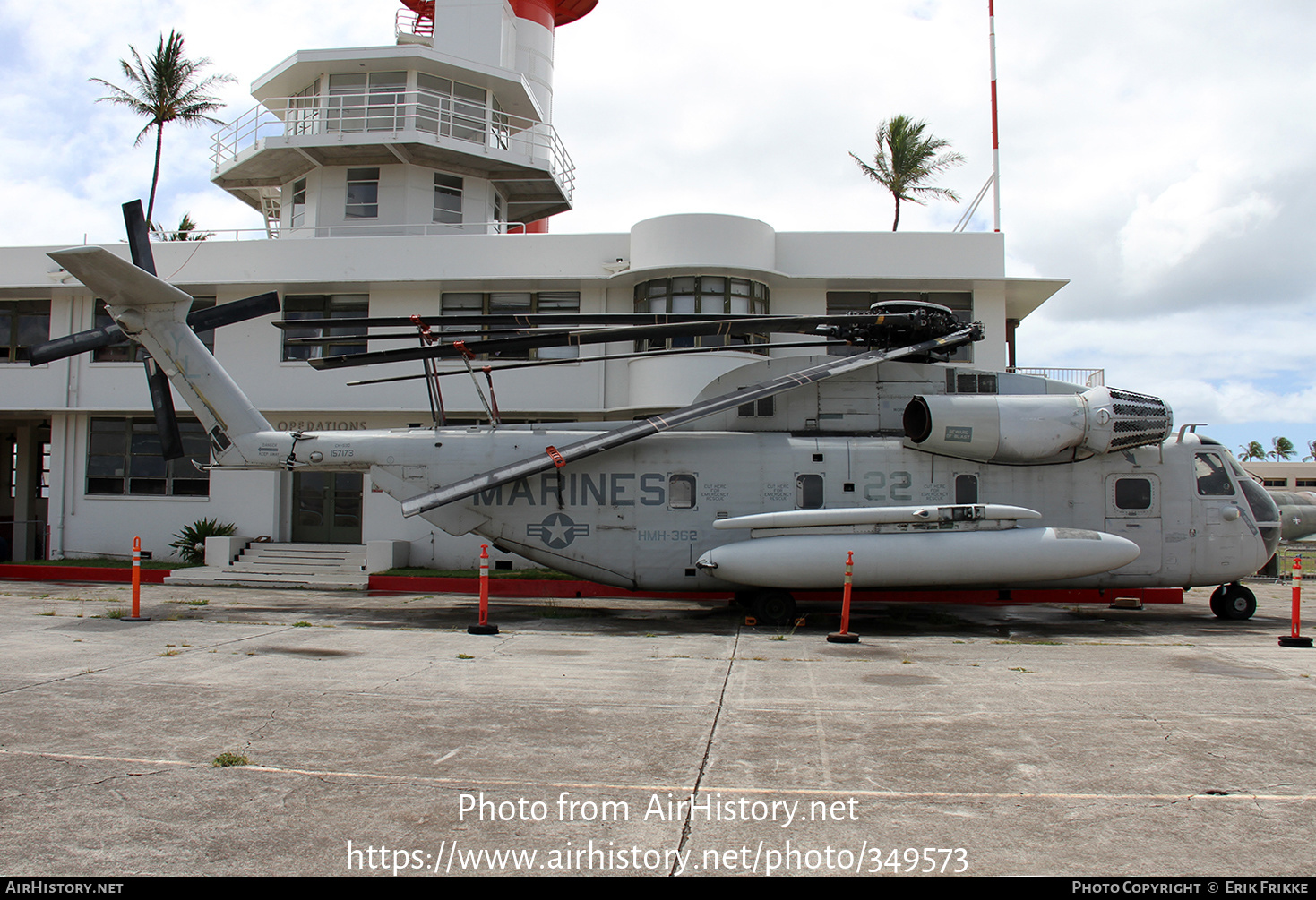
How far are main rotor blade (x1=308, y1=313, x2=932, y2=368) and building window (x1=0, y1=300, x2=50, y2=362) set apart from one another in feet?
46.8

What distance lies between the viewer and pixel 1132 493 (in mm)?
12391

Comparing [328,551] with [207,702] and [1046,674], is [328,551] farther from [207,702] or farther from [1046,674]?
[1046,674]

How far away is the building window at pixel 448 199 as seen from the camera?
22.9 metres

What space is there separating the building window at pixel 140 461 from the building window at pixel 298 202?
6.73m

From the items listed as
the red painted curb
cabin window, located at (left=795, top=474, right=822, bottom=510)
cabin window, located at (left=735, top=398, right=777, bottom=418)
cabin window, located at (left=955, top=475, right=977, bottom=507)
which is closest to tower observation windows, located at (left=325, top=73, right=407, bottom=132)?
the red painted curb

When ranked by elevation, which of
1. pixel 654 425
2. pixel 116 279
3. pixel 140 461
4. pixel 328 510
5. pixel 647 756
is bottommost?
pixel 647 756


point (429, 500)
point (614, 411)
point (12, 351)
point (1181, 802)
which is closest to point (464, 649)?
point (429, 500)

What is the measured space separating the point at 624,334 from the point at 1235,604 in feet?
33.8

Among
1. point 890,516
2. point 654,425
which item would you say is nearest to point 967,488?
point 890,516

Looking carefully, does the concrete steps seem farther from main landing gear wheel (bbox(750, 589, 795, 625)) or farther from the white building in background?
main landing gear wheel (bbox(750, 589, 795, 625))

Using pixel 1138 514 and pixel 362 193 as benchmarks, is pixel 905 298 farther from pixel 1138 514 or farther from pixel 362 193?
pixel 362 193

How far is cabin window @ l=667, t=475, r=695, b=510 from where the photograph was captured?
40.1 ft

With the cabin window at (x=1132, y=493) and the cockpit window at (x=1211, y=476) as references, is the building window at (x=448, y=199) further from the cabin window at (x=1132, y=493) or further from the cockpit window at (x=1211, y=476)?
the cockpit window at (x=1211, y=476)

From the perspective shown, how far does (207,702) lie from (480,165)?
63.5 feet
